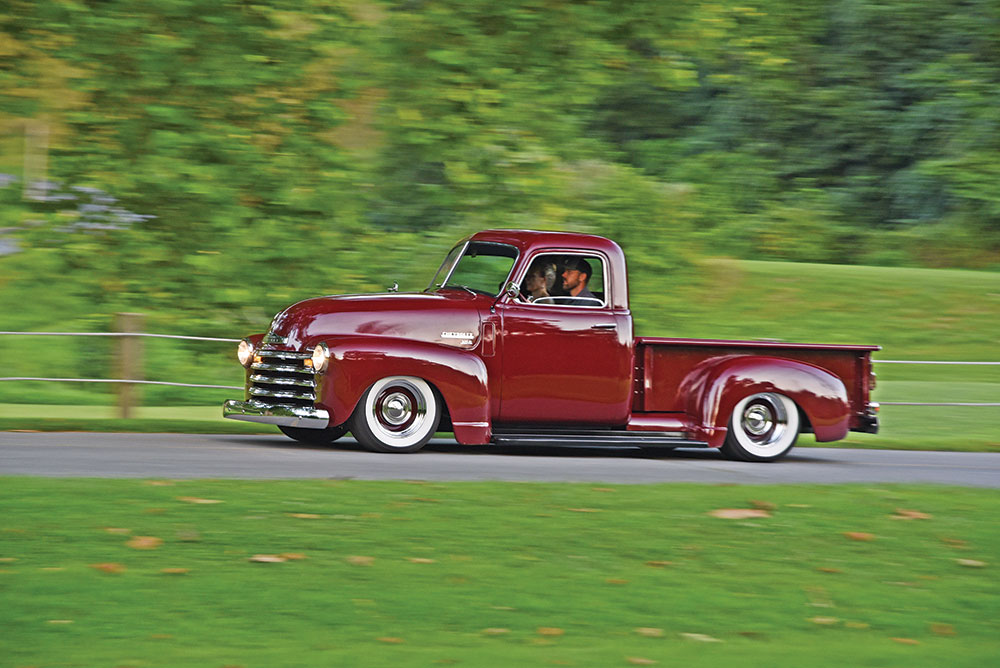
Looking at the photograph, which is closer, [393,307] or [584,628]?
[584,628]

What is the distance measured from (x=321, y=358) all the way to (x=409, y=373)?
28.9 inches

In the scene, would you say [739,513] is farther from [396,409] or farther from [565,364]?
[396,409]

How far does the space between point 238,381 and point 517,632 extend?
51.8ft

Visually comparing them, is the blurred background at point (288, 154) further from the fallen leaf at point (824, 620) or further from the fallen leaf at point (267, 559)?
the fallen leaf at point (824, 620)

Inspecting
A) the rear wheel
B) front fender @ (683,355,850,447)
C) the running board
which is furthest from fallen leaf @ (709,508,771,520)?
the rear wheel

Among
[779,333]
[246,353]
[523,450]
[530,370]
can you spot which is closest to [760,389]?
[530,370]

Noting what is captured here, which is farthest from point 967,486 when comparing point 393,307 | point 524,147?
point 524,147

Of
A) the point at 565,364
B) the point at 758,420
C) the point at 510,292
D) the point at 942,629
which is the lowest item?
the point at 942,629

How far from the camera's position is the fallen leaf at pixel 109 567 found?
21.5ft

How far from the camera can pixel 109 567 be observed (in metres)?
6.60

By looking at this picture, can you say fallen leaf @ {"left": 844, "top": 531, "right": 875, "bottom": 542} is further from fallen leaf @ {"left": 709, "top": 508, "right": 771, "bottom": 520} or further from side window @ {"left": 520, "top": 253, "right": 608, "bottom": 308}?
side window @ {"left": 520, "top": 253, "right": 608, "bottom": 308}

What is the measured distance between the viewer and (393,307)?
11727 mm

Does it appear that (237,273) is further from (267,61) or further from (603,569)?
(603,569)

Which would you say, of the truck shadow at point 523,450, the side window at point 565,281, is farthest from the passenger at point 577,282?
the truck shadow at point 523,450
